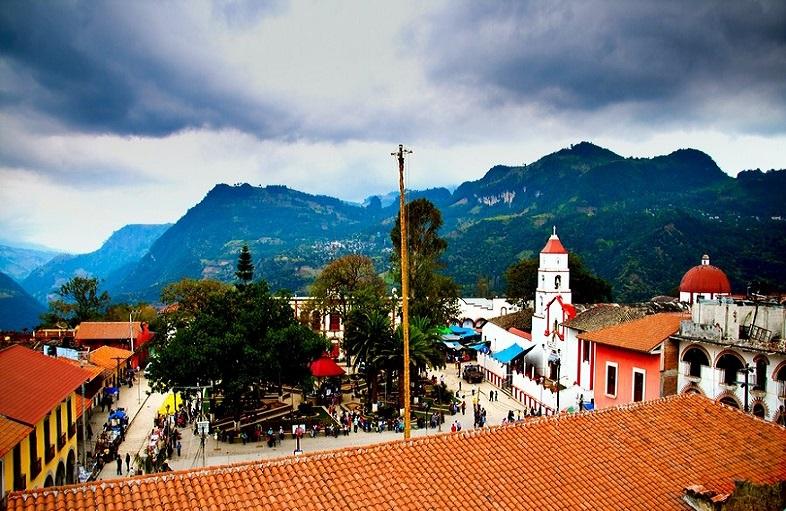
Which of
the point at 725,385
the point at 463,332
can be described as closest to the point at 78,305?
the point at 463,332

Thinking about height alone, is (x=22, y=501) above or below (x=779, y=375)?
above

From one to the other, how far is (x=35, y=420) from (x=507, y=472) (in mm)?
13329

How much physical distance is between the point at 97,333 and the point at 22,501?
47889 millimetres

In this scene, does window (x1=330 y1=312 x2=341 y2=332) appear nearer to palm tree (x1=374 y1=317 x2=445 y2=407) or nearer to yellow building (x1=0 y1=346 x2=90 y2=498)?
palm tree (x1=374 y1=317 x2=445 y2=407)

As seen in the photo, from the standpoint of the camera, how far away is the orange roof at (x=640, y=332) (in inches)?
978

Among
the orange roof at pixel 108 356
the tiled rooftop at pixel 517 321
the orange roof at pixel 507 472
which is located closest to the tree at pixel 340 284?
the tiled rooftop at pixel 517 321

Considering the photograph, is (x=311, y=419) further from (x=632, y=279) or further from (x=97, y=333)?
(x=632, y=279)

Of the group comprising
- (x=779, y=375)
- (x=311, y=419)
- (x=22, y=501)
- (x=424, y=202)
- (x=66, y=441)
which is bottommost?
(x=311, y=419)

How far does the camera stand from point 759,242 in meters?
99.9

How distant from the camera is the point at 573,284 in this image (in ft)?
183

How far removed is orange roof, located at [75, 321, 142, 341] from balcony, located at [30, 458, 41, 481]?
3494 centimetres

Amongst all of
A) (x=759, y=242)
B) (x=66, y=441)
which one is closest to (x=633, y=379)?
(x=66, y=441)

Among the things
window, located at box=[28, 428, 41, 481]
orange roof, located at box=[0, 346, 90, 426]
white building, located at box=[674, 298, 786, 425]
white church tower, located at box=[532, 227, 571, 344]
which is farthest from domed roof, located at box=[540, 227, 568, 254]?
window, located at box=[28, 428, 41, 481]

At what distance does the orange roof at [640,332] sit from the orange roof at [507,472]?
488 inches
